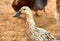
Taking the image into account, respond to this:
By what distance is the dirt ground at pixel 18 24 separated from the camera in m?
4.50

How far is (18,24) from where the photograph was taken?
16.7ft

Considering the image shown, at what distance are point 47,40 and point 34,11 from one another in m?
2.50

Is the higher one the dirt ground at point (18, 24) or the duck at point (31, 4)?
the duck at point (31, 4)

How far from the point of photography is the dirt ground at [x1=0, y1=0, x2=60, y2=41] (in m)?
4.50

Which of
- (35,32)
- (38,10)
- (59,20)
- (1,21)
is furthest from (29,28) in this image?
(38,10)

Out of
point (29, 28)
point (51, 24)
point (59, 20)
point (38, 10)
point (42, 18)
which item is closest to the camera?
point (29, 28)

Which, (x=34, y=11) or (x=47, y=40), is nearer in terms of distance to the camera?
(x=47, y=40)

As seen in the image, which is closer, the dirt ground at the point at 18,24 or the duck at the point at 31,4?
the dirt ground at the point at 18,24

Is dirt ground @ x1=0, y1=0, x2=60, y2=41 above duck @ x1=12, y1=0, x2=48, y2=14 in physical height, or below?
below

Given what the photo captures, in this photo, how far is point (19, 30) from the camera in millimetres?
4742

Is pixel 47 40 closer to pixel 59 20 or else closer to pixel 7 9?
pixel 59 20

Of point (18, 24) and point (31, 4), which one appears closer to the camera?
point (18, 24)

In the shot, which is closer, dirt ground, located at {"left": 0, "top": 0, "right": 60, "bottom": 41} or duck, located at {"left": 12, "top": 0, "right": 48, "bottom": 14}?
dirt ground, located at {"left": 0, "top": 0, "right": 60, "bottom": 41}

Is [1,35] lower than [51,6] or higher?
lower
